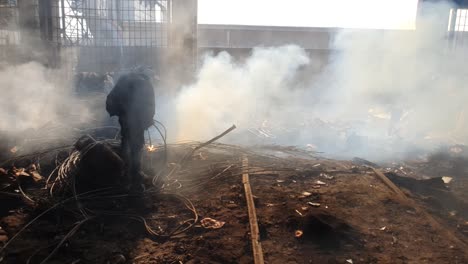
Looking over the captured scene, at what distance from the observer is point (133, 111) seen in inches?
204

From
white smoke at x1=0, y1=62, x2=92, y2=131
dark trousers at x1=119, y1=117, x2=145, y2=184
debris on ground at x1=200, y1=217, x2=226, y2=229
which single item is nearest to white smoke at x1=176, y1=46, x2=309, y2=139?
white smoke at x1=0, y1=62, x2=92, y2=131

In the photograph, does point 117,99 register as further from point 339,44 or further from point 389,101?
point 339,44

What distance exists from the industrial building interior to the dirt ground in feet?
0.08

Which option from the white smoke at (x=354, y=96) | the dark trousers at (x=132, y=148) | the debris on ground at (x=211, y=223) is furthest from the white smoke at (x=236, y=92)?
the debris on ground at (x=211, y=223)

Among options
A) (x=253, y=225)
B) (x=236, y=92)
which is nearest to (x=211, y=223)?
(x=253, y=225)

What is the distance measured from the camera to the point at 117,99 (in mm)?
5043

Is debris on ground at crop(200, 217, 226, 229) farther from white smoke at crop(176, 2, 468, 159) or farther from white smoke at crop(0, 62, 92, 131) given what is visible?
white smoke at crop(0, 62, 92, 131)

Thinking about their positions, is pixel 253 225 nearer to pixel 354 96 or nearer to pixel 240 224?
pixel 240 224

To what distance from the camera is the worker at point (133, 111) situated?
5.05 m

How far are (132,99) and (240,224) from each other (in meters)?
2.29

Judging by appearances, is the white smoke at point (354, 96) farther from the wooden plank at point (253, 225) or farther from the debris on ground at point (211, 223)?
the debris on ground at point (211, 223)

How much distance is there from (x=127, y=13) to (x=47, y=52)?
10.6ft

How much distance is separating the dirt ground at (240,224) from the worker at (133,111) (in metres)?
0.45

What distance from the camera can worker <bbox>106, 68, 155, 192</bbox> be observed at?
505 centimetres
